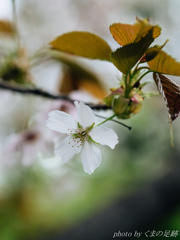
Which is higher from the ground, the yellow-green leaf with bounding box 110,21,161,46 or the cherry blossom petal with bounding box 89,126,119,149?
the yellow-green leaf with bounding box 110,21,161,46

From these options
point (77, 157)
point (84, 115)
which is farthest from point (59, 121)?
point (77, 157)

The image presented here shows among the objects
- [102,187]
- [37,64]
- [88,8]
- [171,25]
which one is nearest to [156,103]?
[171,25]

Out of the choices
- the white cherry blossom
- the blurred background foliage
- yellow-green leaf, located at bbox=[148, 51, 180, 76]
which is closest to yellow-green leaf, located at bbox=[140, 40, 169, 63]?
yellow-green leaf, located at bbox=[148, 51, 180, 76]

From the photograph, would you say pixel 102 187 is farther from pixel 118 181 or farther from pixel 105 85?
pixel 105 85

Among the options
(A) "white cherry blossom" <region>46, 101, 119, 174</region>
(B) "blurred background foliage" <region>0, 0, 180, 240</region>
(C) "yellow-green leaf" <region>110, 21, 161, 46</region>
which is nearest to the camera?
(C) "yellow-green leaf" <region>110, 21, 161, 46</region>

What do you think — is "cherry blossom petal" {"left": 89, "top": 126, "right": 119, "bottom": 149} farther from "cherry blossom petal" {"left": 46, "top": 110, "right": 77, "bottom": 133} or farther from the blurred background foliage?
the blurred background foliage

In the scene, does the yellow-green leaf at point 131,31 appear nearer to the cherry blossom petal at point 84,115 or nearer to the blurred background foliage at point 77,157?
the cherry blossom petal at point 84,115

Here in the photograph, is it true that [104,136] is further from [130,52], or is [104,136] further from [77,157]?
[77,157]

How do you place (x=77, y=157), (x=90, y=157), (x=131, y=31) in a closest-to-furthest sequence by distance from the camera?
(x=131, y=31), (x=90, y=157), (x=77, y=157)
